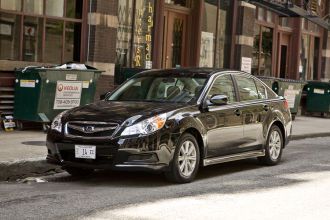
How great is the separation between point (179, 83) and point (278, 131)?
2280mm

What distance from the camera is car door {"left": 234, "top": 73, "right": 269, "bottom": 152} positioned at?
9656 millimetres

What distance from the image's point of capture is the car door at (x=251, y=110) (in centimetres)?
966

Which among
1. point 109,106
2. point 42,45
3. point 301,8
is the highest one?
point 301,8

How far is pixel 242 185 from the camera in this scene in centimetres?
860

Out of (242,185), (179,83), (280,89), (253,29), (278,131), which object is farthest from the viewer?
(253,29)

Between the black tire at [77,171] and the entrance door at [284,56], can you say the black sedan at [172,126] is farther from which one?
the entrance door at [284,56]

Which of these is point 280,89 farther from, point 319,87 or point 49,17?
point 49,17

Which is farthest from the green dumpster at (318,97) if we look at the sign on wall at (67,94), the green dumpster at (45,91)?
the sign on wall at (67,94)

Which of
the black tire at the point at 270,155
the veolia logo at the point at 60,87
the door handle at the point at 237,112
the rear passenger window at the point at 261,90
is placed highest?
the rear passenger window at the point at 261,90

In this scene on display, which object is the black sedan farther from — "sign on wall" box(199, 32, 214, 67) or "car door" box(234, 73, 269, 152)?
"sign on wall" box(199, 32, 214, 67)

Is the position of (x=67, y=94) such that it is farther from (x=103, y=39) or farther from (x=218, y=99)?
(x=218, y=99)

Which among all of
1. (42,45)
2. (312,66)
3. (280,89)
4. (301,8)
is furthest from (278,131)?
(312,66)

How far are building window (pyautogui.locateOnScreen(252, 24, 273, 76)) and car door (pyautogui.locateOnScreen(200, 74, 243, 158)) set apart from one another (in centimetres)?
1240

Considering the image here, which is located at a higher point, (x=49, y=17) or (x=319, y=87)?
(x=49, y=17)
